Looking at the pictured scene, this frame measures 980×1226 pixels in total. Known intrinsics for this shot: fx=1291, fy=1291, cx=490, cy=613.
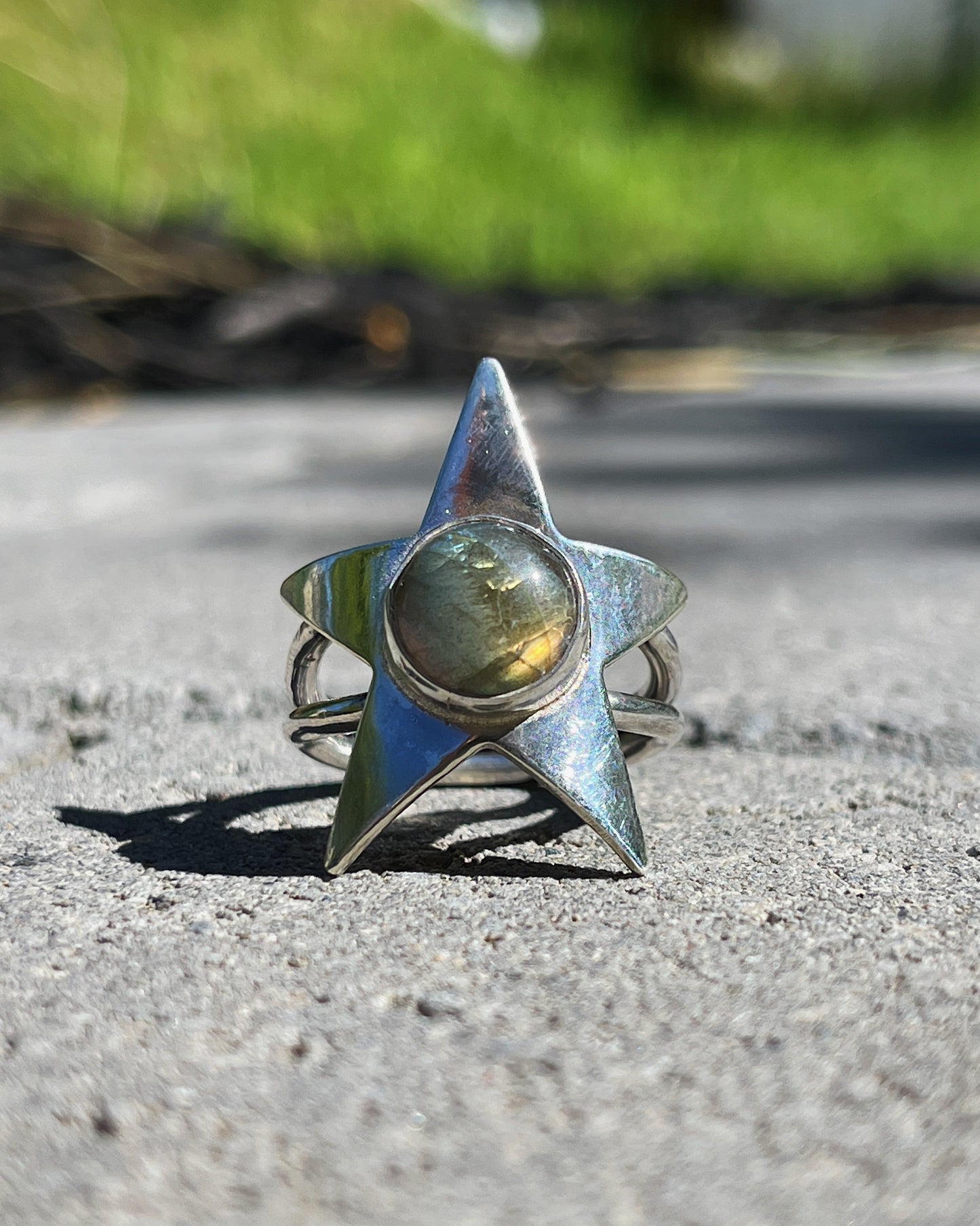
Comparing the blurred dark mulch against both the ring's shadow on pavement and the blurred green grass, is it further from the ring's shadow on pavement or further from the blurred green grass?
the ring's shadow on pavement

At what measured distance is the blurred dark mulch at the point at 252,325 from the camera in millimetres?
2928

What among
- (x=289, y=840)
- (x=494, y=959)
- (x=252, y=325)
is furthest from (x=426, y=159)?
(x=494, y=959)

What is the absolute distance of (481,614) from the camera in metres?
0.65

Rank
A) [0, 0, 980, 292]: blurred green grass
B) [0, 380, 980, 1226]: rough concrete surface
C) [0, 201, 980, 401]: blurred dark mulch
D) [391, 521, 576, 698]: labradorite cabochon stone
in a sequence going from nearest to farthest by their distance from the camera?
[0, 380, 980, 1226]: rough concrete surface
[391, 521, 576, 698]: labradorite cabochon stone
[0, 201, 980, 401]: blurred dark mulch
[0, 0, 980, 292]: blurred green grass

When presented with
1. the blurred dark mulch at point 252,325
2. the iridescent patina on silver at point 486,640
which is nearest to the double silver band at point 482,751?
the iridescent patina on silver at point 486,640

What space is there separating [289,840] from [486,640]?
19 cm

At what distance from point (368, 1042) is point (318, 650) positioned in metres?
0.30

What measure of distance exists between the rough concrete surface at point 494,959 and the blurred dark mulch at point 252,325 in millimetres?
1854

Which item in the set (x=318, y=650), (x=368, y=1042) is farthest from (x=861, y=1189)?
(x=318, y=650)

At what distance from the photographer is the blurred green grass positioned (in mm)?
3631

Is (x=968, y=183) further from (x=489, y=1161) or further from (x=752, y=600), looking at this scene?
(x=489, y=1161)

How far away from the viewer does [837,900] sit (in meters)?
0.64

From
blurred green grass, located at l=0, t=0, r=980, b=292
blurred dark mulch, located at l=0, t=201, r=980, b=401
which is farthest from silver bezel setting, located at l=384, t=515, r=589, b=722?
blurred green grass, located at l=0, t=0, r=980, b=292

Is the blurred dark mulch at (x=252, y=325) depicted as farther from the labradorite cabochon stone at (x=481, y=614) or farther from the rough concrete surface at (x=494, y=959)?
the labradorite cabochon stone at (x=481, y=614)
